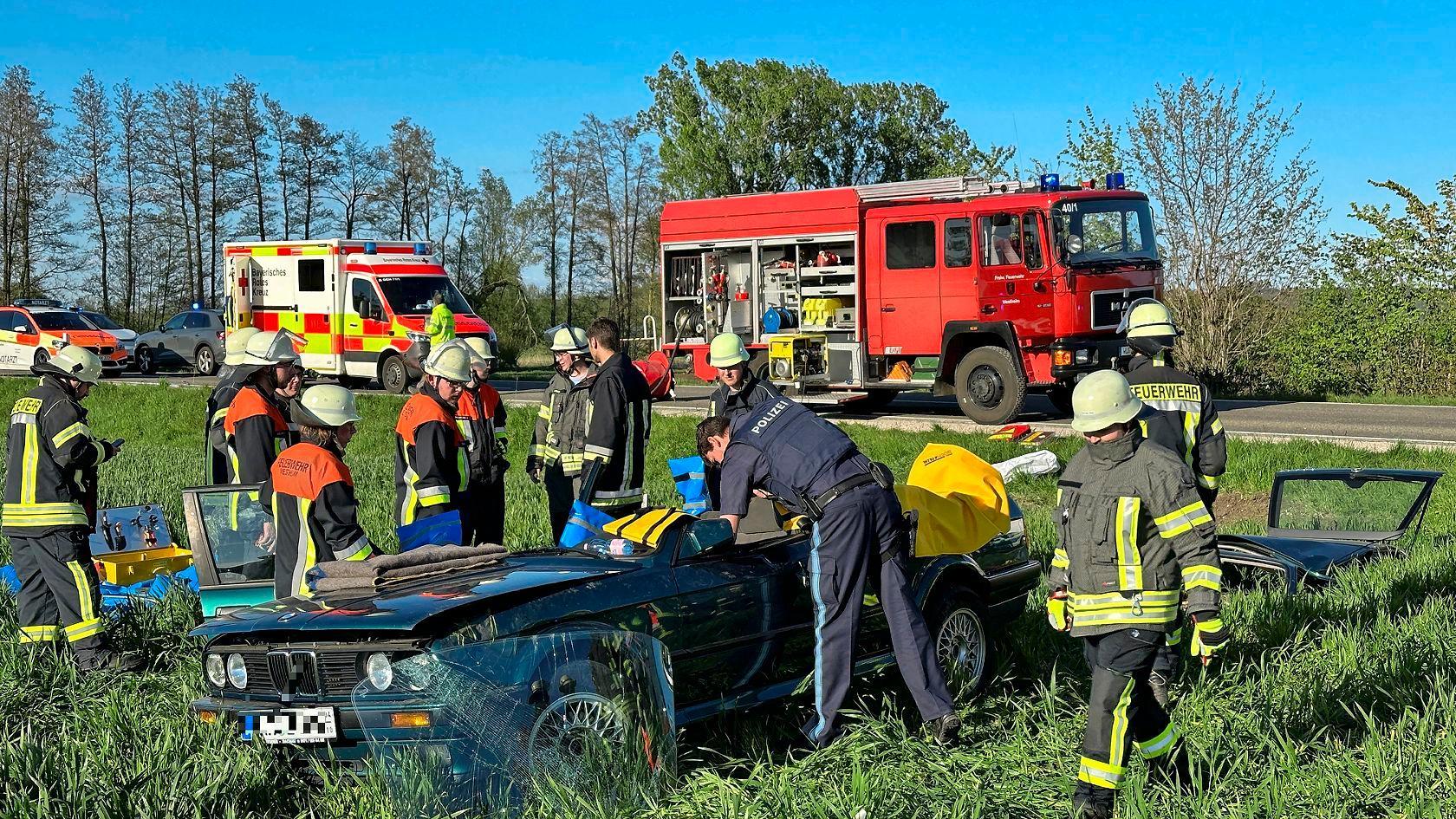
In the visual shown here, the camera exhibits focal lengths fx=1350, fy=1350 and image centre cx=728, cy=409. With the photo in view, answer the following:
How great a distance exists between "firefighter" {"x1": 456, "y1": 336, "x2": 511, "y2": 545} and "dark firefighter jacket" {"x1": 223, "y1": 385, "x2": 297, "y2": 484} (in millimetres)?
1069

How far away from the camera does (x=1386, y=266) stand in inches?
952

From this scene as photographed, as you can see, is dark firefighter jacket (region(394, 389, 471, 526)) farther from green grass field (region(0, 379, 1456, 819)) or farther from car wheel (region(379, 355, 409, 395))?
car wheel (region(379, 355, 409, 395))

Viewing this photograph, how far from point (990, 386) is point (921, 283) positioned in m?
1.64

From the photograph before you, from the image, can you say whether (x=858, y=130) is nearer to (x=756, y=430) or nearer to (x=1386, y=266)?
(x=1386, y=266)

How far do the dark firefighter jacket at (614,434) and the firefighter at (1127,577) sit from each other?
11.6ft

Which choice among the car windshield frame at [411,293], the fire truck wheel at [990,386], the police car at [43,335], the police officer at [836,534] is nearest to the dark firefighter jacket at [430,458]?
the police officer at [836,534]

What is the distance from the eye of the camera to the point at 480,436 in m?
7.86

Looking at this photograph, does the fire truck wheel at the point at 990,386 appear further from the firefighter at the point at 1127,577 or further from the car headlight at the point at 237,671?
the car headlight at the point at 237,671

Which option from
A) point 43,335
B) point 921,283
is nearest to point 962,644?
point 921,283

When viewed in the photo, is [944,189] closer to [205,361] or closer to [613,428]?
[613,428]

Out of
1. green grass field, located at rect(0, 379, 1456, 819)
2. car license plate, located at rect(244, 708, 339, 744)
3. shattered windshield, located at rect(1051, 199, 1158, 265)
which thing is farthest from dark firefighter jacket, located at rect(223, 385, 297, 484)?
shattered windshield, located at rect(1051, 199, 1158, 265)

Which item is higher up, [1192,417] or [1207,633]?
[1192,417]

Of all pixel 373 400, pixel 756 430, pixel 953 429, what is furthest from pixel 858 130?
pixel 756 430

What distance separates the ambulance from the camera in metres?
23.6
